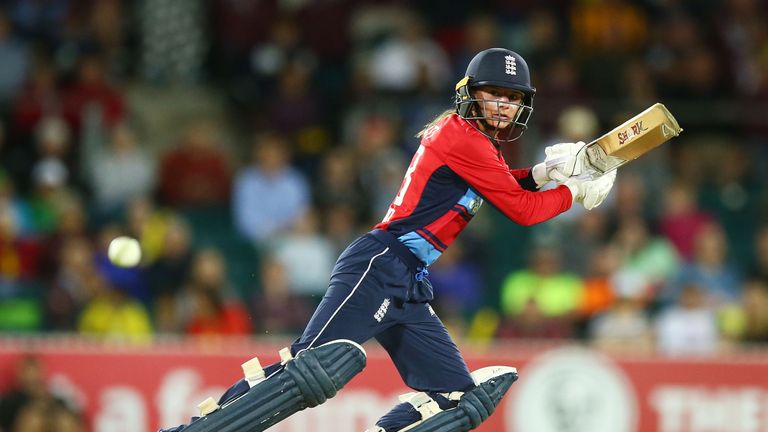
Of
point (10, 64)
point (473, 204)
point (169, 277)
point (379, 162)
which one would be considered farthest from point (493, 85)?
point (10, 64)

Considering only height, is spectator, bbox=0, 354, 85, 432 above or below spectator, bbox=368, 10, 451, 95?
below

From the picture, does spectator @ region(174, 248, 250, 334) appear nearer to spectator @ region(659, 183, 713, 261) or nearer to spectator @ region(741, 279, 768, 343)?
spectator @ region(659, 183, 713, 261)

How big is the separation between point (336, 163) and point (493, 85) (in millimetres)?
5779

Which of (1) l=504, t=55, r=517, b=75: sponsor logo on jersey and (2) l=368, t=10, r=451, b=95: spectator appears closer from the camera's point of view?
(1) l=504, t=55, r=517, b=75: sponsor logo on jersey

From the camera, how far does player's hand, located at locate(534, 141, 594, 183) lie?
21.8 ft

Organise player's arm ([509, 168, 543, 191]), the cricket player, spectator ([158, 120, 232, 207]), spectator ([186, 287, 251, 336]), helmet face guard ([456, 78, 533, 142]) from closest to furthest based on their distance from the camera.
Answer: the cricket player, helmet face guard ([456, 78, 533, 142]), player's arm ([509, 168, 543, 191]), spectator ([186, 287, 251, 336]), spectator ([158, 120, 232, 207])

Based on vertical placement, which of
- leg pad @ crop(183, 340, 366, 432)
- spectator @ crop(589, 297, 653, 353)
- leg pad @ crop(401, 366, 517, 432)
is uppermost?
spectator @ crop(589, 297, 653, 353)

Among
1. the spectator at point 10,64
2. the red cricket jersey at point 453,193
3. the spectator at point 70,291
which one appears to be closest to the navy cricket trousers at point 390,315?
the red cricket jersey at point 453,193

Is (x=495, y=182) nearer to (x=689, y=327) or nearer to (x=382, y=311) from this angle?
(x=382, y=311)

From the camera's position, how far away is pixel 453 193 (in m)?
6.57

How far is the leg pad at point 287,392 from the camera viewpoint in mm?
6180

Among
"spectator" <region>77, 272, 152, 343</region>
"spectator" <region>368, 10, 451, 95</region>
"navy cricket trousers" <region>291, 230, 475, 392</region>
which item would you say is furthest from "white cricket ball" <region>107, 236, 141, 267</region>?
"spectator" <region>368, 10, 451, 95</region>

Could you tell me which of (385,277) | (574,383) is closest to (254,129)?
(574,383)

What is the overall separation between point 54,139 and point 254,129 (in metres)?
2.16
